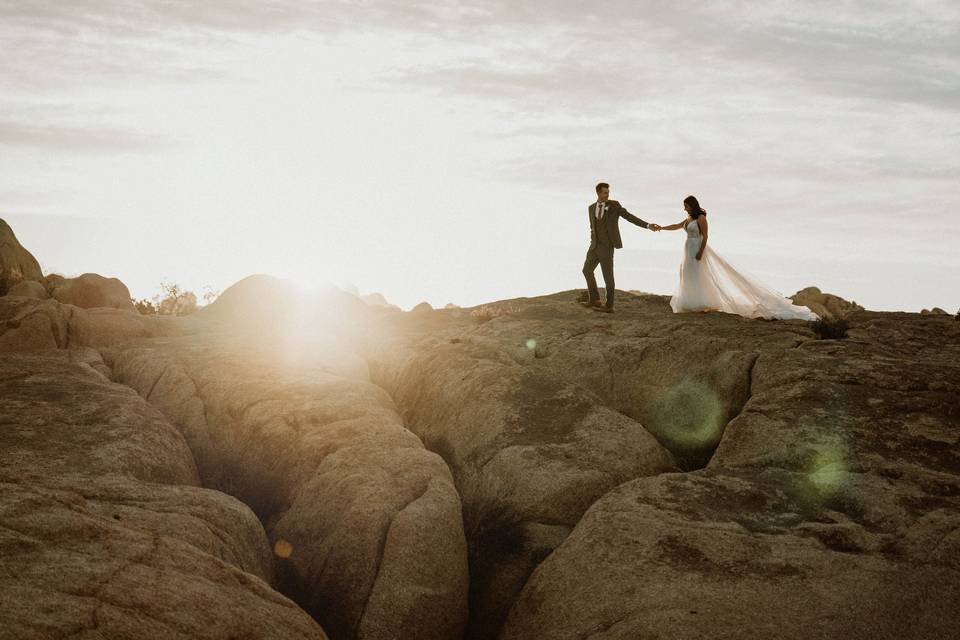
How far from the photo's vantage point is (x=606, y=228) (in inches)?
813

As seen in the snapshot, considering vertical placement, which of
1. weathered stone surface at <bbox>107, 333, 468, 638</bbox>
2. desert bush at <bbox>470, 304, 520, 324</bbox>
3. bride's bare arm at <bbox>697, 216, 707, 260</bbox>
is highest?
bride's bare arm at <bbox>697, 216, 707, 260</bbox>

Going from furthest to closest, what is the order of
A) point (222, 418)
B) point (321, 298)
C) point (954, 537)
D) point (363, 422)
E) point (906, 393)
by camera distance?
1. point (321, 298)
2. point (222, 418)
3. point (363, 422)
4. point (906, 393)
5. point (954, 537)

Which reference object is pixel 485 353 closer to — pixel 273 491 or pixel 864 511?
pixel 273 491

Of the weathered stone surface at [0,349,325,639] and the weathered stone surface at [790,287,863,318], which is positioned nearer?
the weathered stone surface at [0,349,325,639]

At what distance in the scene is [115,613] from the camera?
5.75 meters

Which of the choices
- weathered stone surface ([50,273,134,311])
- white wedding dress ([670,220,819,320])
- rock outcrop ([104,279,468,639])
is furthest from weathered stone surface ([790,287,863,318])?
rock outcrop ([104,279,468,639])

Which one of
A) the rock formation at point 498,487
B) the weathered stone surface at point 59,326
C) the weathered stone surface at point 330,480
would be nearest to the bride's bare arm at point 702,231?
the rock formation at point 498,487

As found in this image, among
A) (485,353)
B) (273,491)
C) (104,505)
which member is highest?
(485,353)

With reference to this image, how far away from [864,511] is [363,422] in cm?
745

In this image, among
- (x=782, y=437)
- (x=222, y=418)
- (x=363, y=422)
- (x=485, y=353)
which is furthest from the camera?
(x=485, y=353)

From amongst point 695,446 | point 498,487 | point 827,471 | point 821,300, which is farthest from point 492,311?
point 821,300

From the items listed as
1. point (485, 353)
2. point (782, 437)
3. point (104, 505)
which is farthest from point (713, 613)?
point (485, 353)

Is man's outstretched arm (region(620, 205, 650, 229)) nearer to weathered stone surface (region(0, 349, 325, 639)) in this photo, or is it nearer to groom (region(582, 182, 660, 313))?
groom (region(582, 182, 660, 313))

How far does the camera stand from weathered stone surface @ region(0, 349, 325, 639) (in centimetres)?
577
